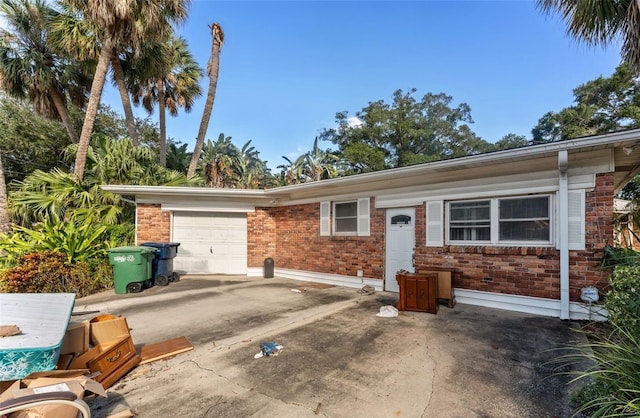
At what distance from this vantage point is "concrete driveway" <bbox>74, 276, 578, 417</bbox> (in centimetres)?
269

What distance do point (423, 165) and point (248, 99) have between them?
1373 centimetres

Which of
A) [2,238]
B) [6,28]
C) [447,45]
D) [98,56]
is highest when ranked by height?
[447,45]

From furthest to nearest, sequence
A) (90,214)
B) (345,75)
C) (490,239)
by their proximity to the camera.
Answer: (345,75)
(90,214)
(490,239)

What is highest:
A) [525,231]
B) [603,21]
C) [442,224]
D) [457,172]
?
[603,21]

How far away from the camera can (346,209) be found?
8.68 meters

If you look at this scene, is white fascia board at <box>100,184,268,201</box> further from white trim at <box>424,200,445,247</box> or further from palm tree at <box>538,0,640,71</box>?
palm tree at <box>538,0,640,71</box>

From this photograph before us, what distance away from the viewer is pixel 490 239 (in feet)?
19.9

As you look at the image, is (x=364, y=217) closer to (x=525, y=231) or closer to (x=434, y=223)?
(x=434, y=223)

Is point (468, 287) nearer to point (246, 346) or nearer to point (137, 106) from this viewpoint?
point (246, 346)

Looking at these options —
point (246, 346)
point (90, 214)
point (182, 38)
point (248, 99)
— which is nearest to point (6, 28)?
point (182, 38)

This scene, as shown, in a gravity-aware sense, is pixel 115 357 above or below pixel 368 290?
above

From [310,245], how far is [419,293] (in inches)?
168

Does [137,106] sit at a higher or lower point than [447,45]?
lower

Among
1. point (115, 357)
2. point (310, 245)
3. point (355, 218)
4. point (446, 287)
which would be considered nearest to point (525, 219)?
point (446, 287)
